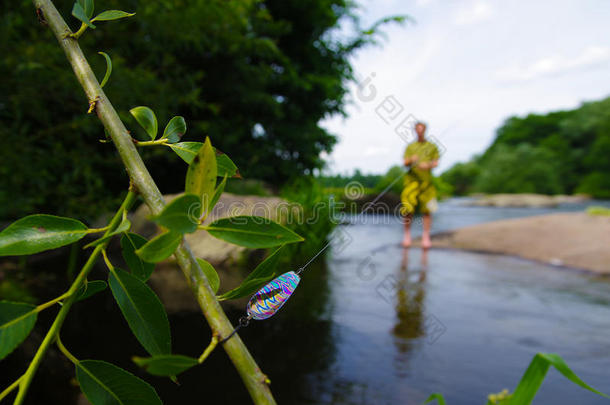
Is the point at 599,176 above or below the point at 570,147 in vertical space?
below

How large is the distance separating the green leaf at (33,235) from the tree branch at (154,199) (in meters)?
0.04

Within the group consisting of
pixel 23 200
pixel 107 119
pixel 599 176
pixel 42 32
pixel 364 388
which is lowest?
pixel 364 388

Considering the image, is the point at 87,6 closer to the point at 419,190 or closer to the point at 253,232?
the point at 253,232

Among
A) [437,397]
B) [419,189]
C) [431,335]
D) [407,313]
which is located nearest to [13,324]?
[437,397]

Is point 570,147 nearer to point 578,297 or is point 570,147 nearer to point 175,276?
point 578,297

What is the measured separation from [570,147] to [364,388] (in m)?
41.6

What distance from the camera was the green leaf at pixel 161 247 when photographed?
0.16m

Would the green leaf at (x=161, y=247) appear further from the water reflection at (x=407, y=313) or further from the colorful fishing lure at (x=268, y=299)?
→ the water reflection at (x=407, y=313)

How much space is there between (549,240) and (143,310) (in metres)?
5.36

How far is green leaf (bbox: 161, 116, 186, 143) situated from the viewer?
24cm

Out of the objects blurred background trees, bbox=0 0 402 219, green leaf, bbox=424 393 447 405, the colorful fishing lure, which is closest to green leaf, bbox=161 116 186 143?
the colorful fishing lure

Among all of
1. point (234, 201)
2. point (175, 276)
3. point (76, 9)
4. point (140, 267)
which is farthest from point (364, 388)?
point (234, 201)

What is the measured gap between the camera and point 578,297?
274cm

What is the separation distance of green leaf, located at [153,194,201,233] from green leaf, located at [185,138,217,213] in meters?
0.01
